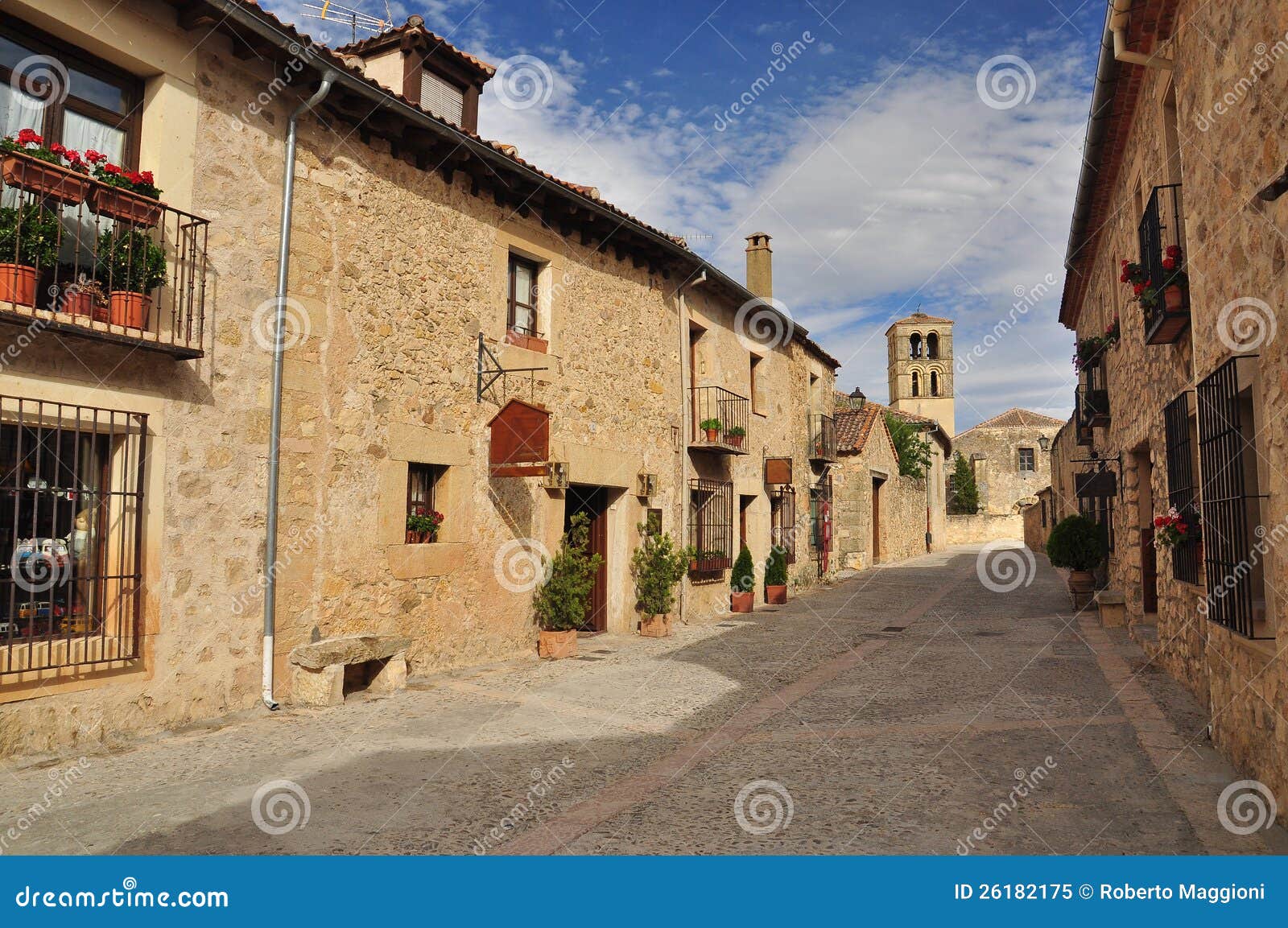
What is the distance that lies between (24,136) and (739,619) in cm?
1087

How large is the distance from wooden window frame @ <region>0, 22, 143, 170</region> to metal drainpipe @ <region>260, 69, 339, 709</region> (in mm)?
1120

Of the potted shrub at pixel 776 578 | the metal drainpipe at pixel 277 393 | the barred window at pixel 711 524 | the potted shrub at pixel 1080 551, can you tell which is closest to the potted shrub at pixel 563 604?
the metal drainpipe at pixel 277 393

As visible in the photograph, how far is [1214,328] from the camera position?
206 inches

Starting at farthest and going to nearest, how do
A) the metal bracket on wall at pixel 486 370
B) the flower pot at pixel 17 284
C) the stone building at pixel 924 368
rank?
Result: the stone building at pixel 924 368 → the metal bracket on wall at pixel 486 370 → the flower pot at pixel 17 284

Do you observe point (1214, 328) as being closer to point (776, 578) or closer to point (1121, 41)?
point (1121, 41)

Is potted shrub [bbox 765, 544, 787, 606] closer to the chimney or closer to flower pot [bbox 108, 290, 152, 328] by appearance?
the chimney

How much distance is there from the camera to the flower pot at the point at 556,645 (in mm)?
9742

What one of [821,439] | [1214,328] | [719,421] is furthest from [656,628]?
[821,439]

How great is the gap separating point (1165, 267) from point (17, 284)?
303 inches

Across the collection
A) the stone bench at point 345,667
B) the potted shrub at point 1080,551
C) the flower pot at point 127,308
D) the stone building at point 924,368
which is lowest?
the stone bench at point 345,667

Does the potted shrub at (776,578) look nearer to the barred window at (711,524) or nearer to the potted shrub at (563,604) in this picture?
the barred window at (711,524)

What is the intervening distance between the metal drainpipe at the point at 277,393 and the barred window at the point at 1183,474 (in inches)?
268

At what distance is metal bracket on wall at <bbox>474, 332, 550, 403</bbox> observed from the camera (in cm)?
929

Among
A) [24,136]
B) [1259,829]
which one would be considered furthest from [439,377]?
[1259,829]
